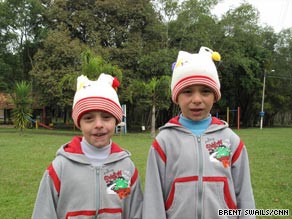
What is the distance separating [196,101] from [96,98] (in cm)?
68

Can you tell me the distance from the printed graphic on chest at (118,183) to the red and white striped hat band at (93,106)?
40cm

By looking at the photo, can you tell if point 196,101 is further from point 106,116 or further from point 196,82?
point 106,116

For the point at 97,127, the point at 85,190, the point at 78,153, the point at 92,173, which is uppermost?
the point at 97,127

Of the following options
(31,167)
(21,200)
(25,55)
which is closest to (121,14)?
(25,55)

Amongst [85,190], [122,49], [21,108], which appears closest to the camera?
[85,190]

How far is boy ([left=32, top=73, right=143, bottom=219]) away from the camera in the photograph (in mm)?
2176

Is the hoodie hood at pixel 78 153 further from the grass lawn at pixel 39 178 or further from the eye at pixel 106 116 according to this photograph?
the grass lawn at pixel 39 178

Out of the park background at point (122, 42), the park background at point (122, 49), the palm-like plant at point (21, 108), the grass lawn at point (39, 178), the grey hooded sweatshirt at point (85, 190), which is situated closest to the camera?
the grey hooded sweatshirt at point (85, 190)

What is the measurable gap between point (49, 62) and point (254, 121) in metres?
26.0

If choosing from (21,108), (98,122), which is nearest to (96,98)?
(98,122)

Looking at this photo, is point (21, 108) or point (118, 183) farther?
point (21, 108)

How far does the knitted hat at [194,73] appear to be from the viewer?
232cm

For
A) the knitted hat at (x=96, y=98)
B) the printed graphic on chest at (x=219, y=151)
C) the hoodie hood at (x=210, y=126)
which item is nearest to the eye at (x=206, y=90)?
the hoodie hood at (x=210, y=126)

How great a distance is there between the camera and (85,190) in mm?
2201
